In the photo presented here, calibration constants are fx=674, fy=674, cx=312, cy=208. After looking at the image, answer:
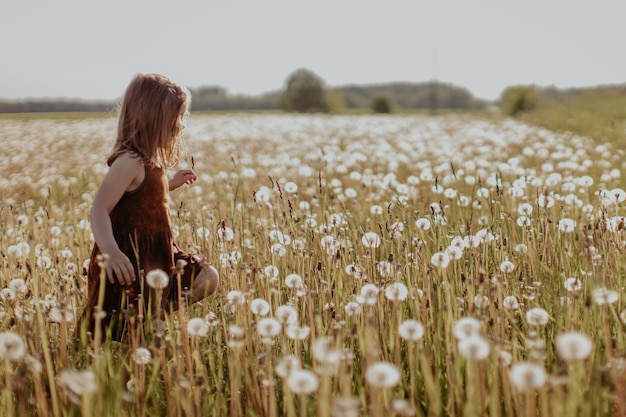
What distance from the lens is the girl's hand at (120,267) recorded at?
288cm

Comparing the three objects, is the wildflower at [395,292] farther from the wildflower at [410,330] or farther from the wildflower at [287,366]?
the wildflower at [287,366]

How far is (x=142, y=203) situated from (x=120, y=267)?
0.40m

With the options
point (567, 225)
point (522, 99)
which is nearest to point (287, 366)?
point (567, 225)

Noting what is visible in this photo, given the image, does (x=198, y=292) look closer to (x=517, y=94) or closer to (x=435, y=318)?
(x=435, y=318)

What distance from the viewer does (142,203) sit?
3.18 metres

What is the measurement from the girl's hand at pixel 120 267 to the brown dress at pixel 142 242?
0.38 feet

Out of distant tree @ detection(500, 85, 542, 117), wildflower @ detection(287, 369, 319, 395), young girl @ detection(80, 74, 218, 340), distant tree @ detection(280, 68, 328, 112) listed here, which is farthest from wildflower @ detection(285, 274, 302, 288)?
distant tree @ detection(280, 68, 328, 112)

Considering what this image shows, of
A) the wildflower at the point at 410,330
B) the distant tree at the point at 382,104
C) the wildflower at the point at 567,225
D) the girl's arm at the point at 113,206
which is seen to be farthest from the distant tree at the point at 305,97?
the wildflower at the point at 410,330

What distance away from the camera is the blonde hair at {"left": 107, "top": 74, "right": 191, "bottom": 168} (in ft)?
10.6

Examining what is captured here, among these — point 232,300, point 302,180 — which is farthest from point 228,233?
point 302,180

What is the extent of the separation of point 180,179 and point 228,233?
0.39m

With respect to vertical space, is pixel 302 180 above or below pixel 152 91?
Result: below

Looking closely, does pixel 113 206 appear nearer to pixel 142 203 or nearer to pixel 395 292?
pixel 142 203

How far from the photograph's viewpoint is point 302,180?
7.94 metres
